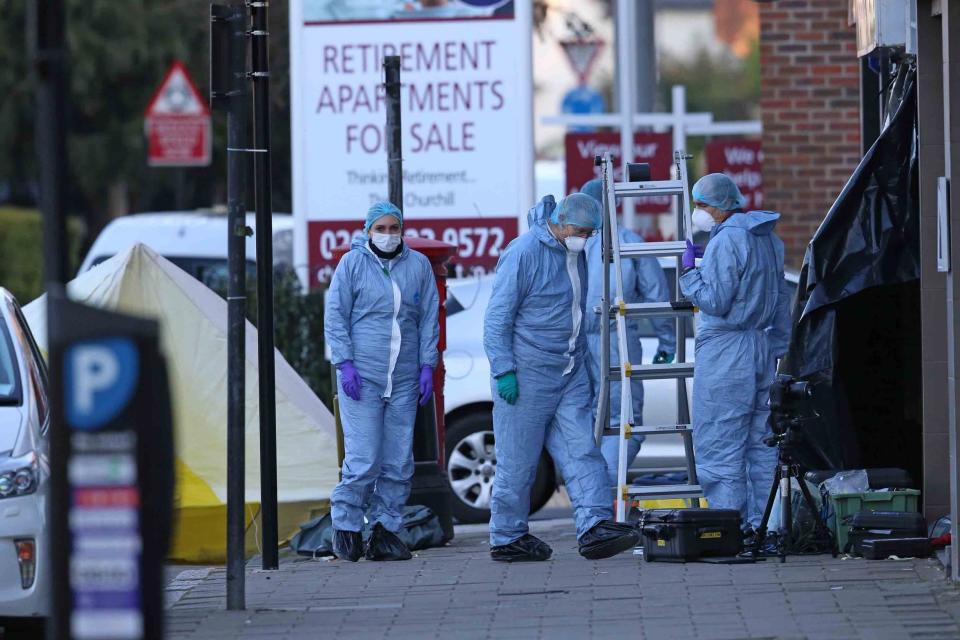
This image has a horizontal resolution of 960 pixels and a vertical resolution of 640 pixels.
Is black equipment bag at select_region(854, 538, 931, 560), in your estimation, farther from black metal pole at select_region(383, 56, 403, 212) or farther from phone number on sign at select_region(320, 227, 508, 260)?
phone number on sign at select_region(320, 227, 508, 260)

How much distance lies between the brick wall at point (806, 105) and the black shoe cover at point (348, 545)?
8016 millimetres

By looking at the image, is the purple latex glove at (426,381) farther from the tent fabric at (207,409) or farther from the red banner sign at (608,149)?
the red banner sign at (608,149)

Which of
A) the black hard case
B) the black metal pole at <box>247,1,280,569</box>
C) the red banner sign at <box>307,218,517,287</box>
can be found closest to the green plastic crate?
the black hard case

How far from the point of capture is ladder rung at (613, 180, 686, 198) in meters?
10.4

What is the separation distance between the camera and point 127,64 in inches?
1163

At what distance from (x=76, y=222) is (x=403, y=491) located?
22.9m

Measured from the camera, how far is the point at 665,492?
10211 mm

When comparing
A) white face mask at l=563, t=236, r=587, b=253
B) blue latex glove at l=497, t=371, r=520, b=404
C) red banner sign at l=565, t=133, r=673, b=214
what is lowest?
blue latex glove at l=497, t=371, r=520, b=404

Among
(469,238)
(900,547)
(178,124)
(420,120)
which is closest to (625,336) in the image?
(900,547)

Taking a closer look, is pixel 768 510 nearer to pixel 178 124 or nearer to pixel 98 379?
pixel 98 379

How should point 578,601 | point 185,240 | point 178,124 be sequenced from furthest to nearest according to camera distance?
point 178,124
point 185,240
point 578,601

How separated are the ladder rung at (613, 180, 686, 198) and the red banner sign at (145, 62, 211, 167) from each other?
12.9 meters

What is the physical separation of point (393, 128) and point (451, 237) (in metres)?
3.62

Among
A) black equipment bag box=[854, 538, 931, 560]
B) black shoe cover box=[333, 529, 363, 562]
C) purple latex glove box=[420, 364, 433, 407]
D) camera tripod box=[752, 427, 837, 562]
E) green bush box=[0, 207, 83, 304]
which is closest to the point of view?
black equipment bag box=[854, 538, 931, 560]
